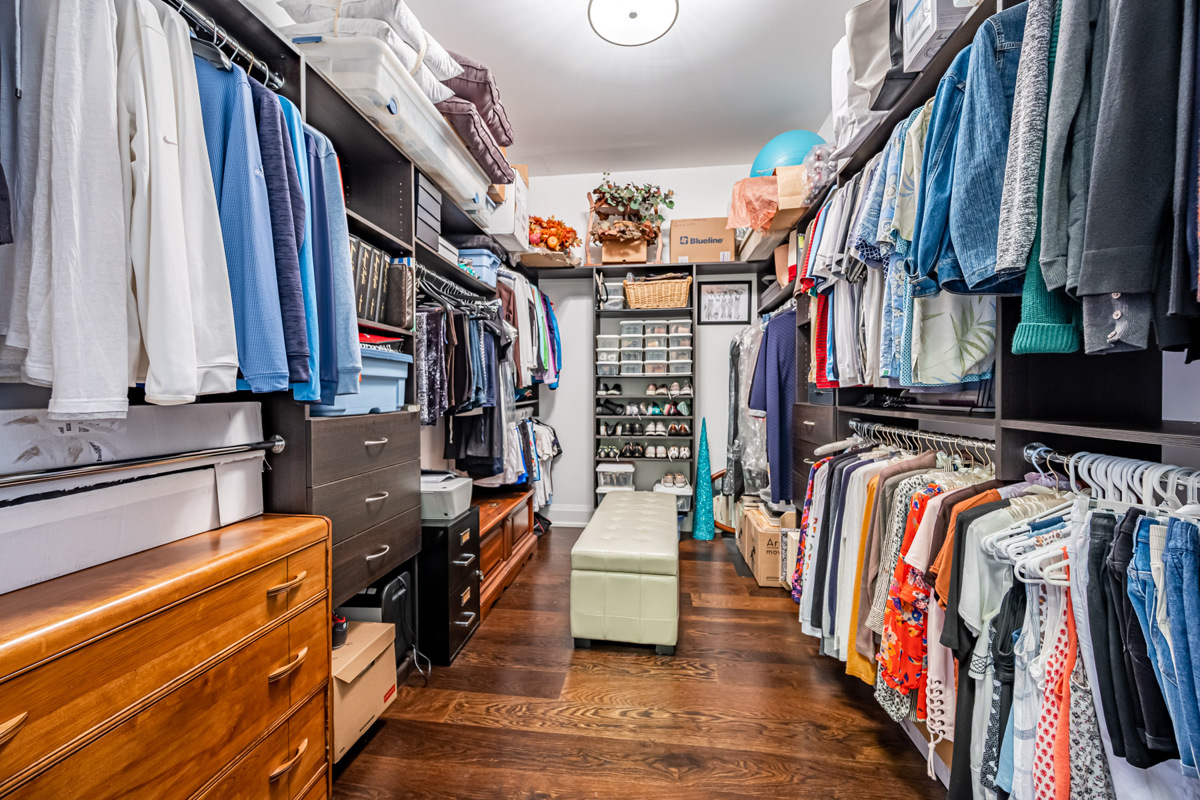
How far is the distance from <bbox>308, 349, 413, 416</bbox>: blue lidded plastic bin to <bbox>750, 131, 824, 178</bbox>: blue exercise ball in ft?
7.62

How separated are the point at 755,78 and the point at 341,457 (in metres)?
2.86

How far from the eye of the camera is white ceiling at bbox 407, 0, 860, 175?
225 cm

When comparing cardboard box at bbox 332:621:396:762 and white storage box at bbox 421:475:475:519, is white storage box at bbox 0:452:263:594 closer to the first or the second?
cardboard box at bbox 332:621:396:762

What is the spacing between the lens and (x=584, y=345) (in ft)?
13.3

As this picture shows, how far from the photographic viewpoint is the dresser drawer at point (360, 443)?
1339 mm

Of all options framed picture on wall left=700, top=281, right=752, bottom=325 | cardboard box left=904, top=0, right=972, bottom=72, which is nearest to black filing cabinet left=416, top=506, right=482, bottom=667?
cardboard box left=904, top=0, right=972, bottom=72

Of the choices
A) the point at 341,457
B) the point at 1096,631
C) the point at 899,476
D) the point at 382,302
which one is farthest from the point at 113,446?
the point at 899,476

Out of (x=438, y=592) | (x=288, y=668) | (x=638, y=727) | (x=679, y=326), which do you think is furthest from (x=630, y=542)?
(x=679, y=326)

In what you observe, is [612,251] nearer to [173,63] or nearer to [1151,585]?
[173,63]

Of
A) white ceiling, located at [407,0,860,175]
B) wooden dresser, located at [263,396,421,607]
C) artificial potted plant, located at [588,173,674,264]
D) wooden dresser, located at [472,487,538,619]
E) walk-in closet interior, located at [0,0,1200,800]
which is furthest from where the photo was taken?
artificial potted plant, located at [588,173,674,264]

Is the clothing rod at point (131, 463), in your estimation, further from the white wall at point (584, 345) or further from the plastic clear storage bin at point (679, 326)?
the plastic clear storage bin at point (679, 326)

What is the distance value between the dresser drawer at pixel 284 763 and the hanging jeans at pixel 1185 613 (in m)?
1.58

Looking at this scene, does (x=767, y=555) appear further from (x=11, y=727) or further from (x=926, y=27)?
(x=11, y=727)

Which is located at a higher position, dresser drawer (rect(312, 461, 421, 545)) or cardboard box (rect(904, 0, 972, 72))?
cardboard box (rect(904, 0, 972, 72))
